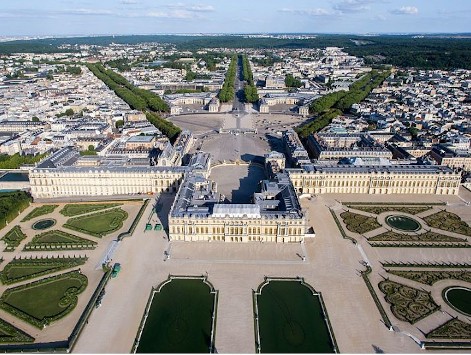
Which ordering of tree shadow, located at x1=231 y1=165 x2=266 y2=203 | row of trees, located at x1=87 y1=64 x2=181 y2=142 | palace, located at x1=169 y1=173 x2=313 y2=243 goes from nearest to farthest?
palace, located at x1=169 y1=173 x2=313 y2=243 → tree shadow, located at x1=231 y1=165 x2=266 y2=203 → row of trees, located at x1=87 y1=64 x2=181 y2=142

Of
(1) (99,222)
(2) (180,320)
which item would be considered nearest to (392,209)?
(2) (180,320)

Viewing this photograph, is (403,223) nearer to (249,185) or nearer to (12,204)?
(249,185)

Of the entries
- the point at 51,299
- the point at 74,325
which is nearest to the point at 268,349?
the point at 74,325

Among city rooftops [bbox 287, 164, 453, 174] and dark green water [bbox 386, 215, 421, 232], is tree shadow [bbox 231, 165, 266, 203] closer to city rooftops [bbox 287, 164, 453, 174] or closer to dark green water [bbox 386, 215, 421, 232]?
city rooftops [bbox 287, 164, 453, 174]

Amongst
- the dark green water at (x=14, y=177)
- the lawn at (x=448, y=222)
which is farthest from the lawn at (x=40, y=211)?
the lawn at (x=448, y=222)

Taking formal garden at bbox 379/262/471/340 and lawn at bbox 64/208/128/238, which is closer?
formal garden at bbox 379/262/471/340

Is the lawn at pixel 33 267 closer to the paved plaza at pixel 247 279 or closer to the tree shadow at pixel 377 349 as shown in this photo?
the paved plaza at pixel 247 279

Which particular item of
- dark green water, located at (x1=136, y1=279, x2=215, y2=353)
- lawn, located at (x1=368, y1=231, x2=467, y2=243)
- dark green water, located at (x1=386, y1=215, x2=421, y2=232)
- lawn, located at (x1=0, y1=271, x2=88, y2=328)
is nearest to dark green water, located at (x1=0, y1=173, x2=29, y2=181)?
lawn, located at (x1=0, y1=271, x2=88, y2=328)
